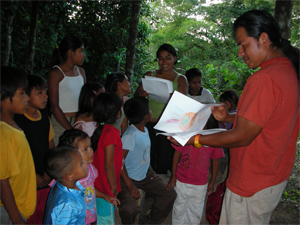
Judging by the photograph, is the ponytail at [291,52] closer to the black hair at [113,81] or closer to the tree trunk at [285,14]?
the black hair at [113,81]

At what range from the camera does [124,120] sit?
8.65 ft

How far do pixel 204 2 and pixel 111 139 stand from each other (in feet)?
41.0

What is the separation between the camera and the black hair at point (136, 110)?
2.28 m

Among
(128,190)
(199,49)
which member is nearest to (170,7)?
(199,49)

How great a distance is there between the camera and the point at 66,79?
240cm

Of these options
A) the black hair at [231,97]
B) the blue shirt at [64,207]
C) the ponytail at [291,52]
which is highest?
the ponytail at [291,52]

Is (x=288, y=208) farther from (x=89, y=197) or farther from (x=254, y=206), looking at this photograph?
(x=89, y=197)

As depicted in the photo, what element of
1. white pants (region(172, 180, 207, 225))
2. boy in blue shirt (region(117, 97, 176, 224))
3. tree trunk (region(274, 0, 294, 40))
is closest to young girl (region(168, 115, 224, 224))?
white pants (region(172, 180, 207, 225))

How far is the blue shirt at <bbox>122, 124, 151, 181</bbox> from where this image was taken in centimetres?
223

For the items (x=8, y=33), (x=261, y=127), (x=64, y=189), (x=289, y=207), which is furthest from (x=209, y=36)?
(x=64, y=189)

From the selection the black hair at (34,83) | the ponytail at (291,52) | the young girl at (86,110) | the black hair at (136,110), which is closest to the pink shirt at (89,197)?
the young girl at (86,110)

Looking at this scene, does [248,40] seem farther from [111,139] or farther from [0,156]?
[0,156]

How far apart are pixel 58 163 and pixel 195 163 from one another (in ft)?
4.33

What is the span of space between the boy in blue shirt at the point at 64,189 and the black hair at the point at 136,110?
916 millimetres
